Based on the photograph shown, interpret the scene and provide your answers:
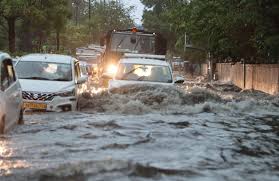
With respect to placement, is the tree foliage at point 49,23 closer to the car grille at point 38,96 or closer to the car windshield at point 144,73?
the car windshield at point 144,73

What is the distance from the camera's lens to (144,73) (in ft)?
58.6

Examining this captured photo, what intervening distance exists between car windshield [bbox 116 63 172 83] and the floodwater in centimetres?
75

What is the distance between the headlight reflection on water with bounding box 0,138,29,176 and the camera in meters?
7.42

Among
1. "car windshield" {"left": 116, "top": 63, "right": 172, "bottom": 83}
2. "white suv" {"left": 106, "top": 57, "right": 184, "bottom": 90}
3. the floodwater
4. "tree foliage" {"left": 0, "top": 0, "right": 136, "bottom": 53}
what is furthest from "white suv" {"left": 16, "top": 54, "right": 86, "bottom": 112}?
"tree foliage" {"left": 0, "top": 0, "right": 136, "bottom": 53}

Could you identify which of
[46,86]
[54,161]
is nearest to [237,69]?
[46,86]

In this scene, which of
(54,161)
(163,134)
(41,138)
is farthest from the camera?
(163,134)

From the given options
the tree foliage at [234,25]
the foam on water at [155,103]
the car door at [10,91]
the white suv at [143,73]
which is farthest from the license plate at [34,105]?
the tree foliage at [234,25]

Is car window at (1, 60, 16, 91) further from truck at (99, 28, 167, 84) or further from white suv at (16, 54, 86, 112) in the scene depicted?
truck at (99, 28, 167, 84)

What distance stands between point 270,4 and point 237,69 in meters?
16.0

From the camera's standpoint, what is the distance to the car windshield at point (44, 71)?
15664mm

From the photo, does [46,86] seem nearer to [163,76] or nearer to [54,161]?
[163,76]

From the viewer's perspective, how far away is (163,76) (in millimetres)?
17859

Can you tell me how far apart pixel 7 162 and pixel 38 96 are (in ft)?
21.6

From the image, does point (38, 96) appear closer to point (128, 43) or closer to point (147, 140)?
point (147, 140)
